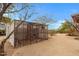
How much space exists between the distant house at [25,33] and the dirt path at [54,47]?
0.05m

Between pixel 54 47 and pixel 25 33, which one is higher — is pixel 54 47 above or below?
below

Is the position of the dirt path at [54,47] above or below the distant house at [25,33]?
below

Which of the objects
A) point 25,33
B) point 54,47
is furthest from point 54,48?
point 25,33

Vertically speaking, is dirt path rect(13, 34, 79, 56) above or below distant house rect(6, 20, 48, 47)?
below

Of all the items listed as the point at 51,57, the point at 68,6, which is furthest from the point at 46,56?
the point at 68,6

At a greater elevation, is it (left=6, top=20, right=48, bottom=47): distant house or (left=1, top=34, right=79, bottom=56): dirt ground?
(left=6, top=20, right=48, bottom=47): distant house

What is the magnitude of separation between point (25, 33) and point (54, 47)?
0.25m

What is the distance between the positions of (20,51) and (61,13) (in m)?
0.44

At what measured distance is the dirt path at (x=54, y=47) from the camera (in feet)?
4.85

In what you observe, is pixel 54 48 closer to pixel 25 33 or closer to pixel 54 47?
pixel 54 47

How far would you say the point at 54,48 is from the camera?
149 centimetres

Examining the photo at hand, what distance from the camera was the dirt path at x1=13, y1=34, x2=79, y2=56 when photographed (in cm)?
148

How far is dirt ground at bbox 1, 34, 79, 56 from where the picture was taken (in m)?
1.48

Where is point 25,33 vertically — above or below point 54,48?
above
